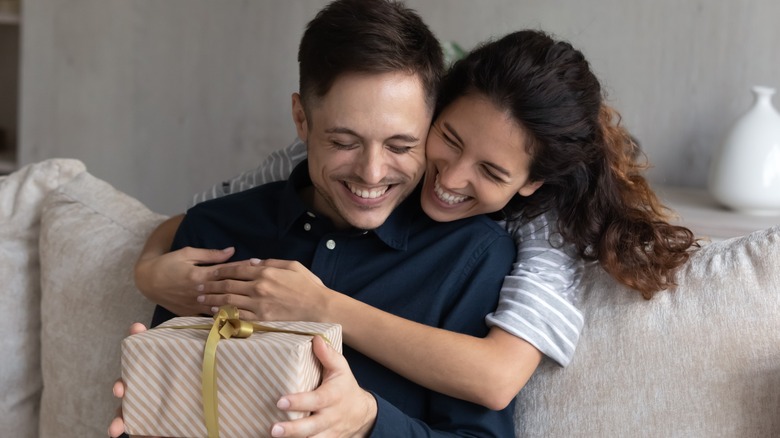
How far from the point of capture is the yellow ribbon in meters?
1.16

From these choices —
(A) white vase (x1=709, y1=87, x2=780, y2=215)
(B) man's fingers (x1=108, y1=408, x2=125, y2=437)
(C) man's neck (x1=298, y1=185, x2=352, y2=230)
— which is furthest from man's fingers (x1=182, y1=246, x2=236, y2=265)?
(A) white vase (x1=709, y1=87, x2=780, y2=215)

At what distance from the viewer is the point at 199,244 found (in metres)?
1.64

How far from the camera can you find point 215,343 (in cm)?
116

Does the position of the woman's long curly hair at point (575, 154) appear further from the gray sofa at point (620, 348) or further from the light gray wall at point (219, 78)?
the light gray wall at point (219, 78)

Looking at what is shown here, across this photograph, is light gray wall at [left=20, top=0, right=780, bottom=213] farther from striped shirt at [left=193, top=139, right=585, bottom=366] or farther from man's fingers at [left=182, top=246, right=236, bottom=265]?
man's fingers at [left=182, top=246, right=236, bottom=265]

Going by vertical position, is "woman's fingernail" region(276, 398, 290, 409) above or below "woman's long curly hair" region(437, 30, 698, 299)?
below

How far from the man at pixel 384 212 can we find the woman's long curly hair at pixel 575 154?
9 cm

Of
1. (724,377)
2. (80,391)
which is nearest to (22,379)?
(80,391)

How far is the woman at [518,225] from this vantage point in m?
1.35

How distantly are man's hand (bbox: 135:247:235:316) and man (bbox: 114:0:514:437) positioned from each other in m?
0.06

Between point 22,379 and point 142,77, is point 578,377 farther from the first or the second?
point 142,77

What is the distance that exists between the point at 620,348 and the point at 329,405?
457 millimetres

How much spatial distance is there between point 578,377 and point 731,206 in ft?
4.61

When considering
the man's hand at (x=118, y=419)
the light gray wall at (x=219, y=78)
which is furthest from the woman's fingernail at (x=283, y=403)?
the light gray wall at (x=219, y=78)
